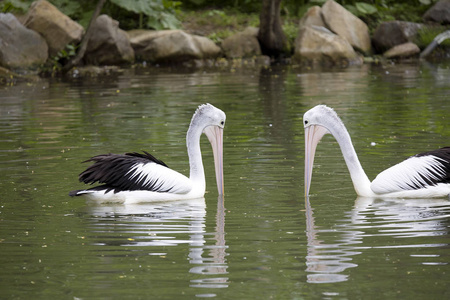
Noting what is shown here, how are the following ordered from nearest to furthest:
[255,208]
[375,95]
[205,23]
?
[255,208] < [375,95] < [205,23]

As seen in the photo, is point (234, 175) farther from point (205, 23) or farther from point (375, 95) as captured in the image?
point (205, 23)

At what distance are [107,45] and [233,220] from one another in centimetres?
1779

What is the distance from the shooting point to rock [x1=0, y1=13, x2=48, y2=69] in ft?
72.9

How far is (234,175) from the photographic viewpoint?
898cm

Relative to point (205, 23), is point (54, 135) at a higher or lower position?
lower

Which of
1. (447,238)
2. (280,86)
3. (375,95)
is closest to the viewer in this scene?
(447,238)

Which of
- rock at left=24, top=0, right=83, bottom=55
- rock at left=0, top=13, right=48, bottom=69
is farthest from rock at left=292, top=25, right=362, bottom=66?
rock at left=0, top=13, right=48, bottom=69

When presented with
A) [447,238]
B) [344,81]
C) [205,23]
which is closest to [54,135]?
[447,238]

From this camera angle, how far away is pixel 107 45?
24172 millimetres

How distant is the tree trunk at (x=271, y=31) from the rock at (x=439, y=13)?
4905mm

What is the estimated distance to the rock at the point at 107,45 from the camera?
78.4ft

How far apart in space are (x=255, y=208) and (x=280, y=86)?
38.8ft

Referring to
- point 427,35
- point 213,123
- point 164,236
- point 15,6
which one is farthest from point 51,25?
point 164,236

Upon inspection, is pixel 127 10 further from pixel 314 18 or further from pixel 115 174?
pixel 115 174
